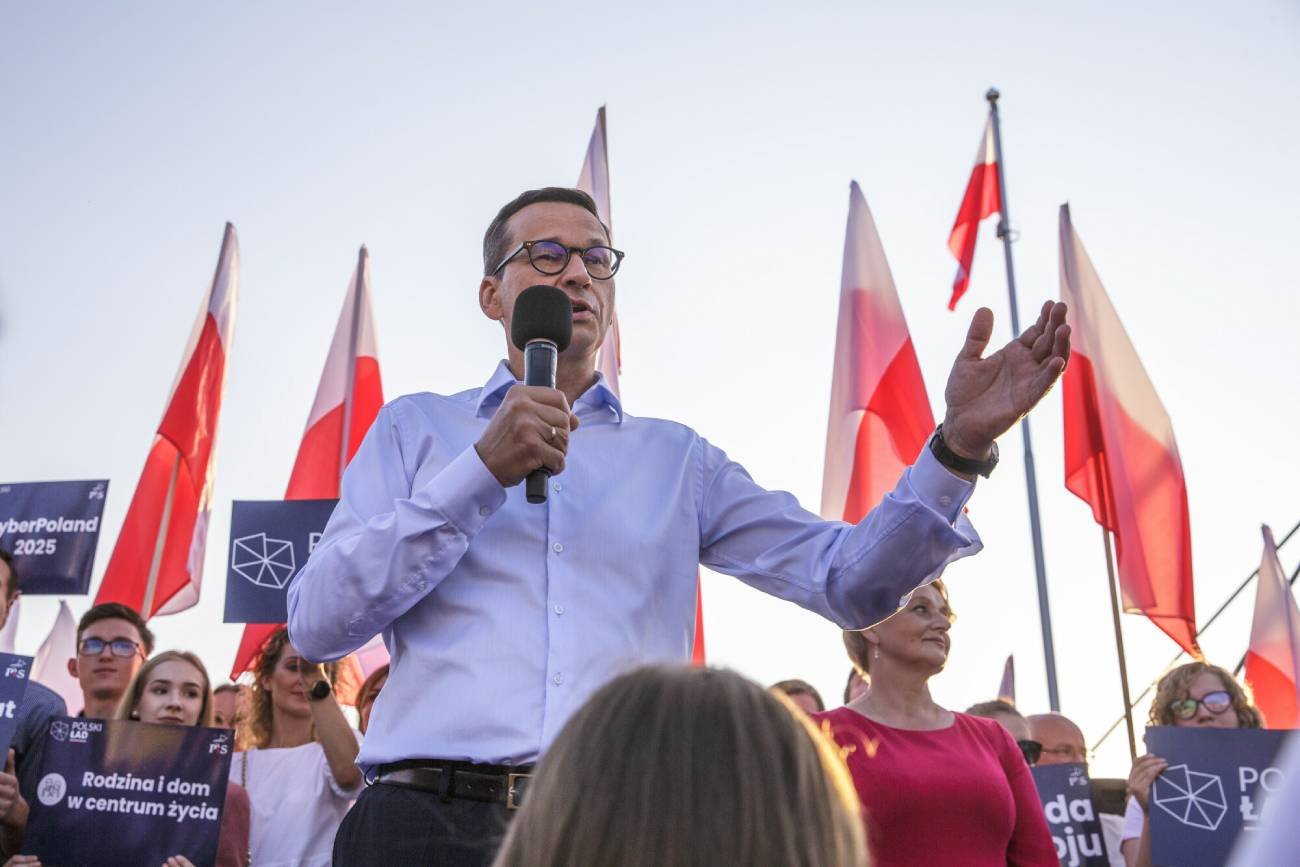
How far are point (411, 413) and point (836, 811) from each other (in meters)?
1.61

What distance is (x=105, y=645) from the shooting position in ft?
20.4

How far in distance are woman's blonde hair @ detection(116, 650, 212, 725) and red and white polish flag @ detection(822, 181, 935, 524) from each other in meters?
4.11

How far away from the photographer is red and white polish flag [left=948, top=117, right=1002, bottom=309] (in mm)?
12938

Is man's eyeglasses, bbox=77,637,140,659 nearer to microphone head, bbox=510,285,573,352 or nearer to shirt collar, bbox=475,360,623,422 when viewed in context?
shirt collar, bbox=475,360,623,422

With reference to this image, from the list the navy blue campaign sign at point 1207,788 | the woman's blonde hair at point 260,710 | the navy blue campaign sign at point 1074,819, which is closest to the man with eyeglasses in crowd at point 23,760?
the woman's blonde hair at point 260,710

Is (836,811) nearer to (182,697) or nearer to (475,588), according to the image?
(475,588)

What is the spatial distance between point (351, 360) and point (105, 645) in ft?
12.3

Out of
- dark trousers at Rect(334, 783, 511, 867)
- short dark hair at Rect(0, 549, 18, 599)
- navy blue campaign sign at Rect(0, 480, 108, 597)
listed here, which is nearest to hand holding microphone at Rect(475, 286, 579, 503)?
dark trousers at Rect(334, 783, 511, 867)

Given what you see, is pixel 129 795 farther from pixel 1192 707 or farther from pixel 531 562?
pixel 1192 707

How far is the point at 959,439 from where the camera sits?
2.30 meters

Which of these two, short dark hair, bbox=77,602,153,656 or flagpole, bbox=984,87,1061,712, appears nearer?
short dark hair, bbox=77,602,153,656

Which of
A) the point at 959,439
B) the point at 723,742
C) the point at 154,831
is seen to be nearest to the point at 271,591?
the point at 154,831

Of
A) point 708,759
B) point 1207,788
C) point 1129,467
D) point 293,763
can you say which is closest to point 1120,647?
point 1129,467

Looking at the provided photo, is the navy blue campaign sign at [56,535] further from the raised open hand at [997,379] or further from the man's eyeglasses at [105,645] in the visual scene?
the raised open hand at [997,379]
